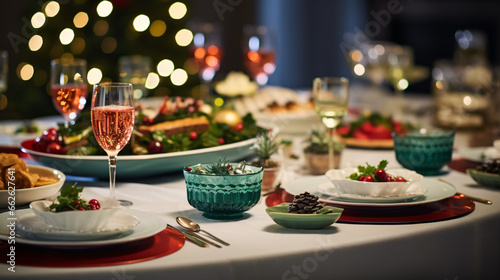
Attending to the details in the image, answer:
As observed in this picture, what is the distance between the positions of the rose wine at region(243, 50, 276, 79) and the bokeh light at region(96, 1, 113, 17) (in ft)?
7.28

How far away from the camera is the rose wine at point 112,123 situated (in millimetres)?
1500

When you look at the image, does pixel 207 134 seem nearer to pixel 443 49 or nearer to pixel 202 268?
pixel 202 268

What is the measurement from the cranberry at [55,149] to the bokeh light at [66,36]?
10.6ft

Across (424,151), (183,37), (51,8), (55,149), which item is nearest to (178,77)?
(183,37)

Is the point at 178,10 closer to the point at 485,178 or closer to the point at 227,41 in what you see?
the point at 227,41

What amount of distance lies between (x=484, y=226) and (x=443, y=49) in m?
6.97

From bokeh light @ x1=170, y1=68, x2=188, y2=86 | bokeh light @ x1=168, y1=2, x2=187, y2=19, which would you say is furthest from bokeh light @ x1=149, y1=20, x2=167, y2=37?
bokeh light @ x1=170, y1=68, x2=188, y2=86

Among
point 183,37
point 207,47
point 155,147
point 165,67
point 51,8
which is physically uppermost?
point 51,8

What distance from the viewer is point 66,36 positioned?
16.6ft

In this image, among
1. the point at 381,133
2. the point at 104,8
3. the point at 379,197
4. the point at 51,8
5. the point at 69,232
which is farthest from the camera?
the point at 104,8

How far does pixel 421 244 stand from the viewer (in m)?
1.41

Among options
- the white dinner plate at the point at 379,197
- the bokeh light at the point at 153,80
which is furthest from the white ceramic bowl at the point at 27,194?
the bokeh light at the point at 153,80

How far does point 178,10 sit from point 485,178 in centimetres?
409

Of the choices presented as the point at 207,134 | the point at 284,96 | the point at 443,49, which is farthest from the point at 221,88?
the point at 443,49
